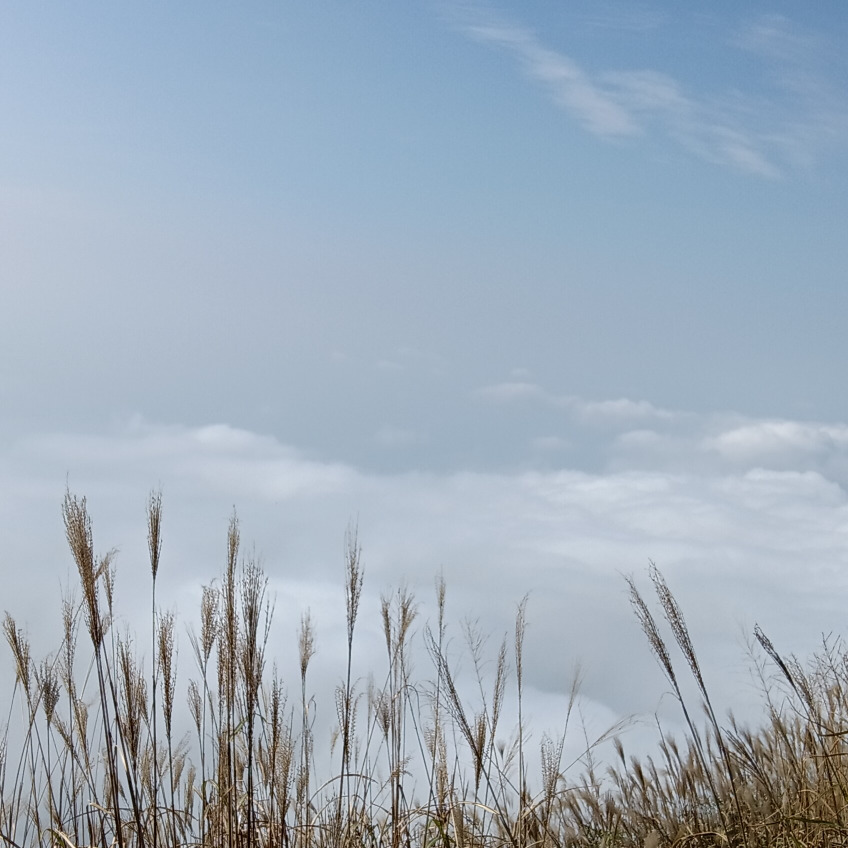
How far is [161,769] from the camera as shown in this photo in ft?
15.0

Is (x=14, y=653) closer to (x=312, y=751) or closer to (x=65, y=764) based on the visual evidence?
(x=65, y=764)

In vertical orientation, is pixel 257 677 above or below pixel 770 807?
above

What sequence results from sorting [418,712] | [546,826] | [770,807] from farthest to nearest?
[418,712]
[770,807]
[546,826]

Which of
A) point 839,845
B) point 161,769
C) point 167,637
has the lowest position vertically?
point 839,845

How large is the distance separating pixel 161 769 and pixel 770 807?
2749mm

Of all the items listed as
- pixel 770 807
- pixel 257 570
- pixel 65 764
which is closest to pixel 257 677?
pixel 257 570

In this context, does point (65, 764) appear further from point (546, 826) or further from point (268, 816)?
point (546, 826)

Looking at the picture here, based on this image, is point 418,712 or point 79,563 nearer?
point 79,563

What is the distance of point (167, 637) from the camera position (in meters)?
3.45

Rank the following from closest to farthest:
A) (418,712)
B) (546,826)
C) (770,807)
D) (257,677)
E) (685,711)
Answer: (257,677) < (685,711) < (546,826) < (770,807) < (418,712)

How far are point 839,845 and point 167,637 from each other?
245cm

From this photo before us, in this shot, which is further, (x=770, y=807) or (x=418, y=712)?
(x=418, y=712)

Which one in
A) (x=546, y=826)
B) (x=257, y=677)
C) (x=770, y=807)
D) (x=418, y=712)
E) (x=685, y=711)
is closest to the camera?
(x=257, y=677)

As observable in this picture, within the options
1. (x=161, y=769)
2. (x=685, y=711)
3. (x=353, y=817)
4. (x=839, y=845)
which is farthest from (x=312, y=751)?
(x=839, y=845)
